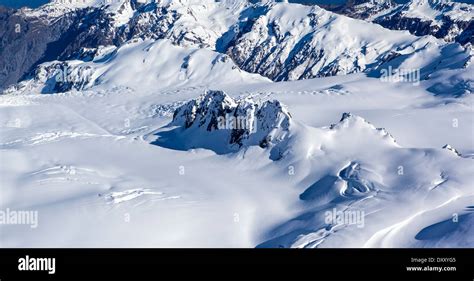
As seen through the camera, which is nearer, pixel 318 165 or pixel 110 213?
pixel 110 213

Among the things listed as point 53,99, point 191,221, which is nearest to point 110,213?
point 191,221

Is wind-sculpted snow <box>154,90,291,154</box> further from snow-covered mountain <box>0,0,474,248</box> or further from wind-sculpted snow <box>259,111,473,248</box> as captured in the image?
A: wind-sculpted snow <box>259,111,473,248</box>

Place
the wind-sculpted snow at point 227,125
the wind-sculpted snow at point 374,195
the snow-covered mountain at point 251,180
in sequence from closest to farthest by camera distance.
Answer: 1. the wind-sculpted snow at point 374,195
2. the snow-covered mountain at point 251,180
3. the wind-sculpted snow at point 227,125

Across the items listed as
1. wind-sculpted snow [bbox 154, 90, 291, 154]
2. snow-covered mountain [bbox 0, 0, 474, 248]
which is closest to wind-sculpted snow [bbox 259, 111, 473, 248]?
snow-covered mountain [bbox 0, 0, 474, 248]

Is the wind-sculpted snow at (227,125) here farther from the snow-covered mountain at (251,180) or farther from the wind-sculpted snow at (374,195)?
the wind-sculpted snow at (374,195)

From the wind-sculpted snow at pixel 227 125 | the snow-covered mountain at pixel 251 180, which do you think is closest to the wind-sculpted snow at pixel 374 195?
the snow-covered mountain at pixel 251 180

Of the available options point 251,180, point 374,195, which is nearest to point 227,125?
point 251,180

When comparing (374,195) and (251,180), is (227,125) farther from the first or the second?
(374,195)

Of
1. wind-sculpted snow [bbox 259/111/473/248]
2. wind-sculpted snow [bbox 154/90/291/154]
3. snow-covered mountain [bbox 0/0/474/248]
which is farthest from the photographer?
Result: wind-sculpted snow [bbox 154/90/291/154]
